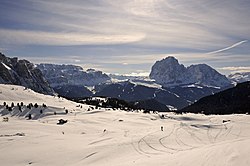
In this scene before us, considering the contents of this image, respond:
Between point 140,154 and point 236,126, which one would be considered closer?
point 140,154

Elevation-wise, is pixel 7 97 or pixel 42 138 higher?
pixel 7 97

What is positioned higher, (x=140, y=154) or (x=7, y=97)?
(x=7, y=97)

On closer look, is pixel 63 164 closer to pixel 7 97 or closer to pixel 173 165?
pixel 173 165

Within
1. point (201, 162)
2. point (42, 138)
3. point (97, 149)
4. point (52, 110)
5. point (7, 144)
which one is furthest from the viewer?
point (52, 110)

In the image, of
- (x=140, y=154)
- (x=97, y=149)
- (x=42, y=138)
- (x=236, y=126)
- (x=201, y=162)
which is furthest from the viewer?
(x=236, y=126)

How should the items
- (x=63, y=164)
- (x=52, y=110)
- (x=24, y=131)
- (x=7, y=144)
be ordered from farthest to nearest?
(x=52, y=110)
(x=24, y=131)
(x=7, y=144)
(x=63, y=164)

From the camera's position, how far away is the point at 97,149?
25.8 m

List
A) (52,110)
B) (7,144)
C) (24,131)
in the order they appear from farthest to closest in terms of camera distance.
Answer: (52,110) → (24,131) → (7,144)

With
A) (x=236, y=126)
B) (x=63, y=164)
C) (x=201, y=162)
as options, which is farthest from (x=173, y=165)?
(x=236, y=126)

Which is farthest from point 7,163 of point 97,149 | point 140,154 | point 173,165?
point 173,165

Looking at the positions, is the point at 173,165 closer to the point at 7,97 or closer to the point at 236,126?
the point at 236,126

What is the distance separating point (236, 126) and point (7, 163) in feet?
138

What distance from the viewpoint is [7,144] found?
27.6 m

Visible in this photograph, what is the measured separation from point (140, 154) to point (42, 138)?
12564 millimetres
